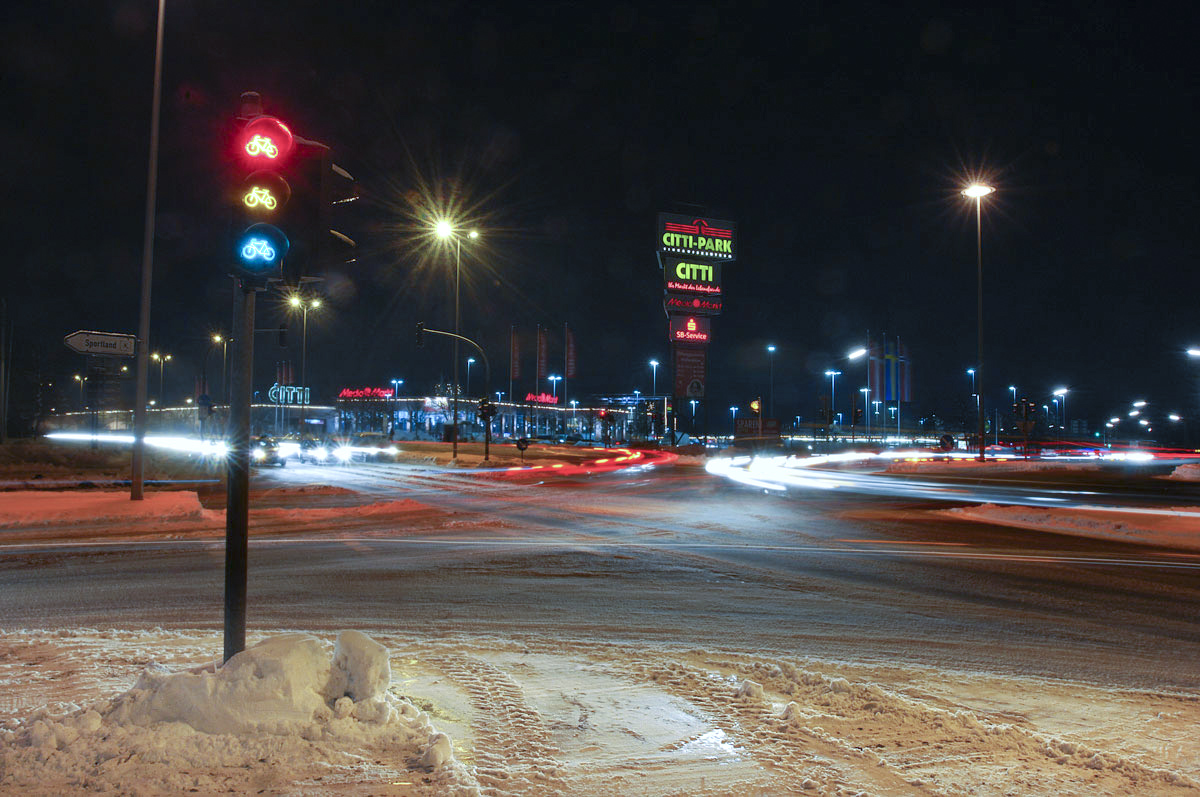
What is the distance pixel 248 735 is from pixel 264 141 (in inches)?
139

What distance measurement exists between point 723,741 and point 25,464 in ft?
124

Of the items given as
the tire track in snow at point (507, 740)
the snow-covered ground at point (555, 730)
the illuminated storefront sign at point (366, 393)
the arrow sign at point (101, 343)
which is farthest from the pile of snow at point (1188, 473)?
the illuminated storefront sign at point (366, 393)

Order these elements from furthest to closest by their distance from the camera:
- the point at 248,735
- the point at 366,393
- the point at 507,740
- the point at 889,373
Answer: the point at 366,393, the point at 889,373, the point at 507,740, the point at 248,735

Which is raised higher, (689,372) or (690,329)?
(690,329)

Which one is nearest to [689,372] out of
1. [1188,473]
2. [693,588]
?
[1188,473]

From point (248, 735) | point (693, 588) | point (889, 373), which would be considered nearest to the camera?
point (248, 735)

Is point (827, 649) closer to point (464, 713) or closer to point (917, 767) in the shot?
point (917, 767)

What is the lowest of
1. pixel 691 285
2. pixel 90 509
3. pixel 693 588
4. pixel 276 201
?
pixel 693 588

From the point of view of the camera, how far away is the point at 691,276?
186 feet

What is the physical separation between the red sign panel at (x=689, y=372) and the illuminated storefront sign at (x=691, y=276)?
444cm

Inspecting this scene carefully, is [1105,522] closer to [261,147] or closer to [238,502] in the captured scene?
[238,502]

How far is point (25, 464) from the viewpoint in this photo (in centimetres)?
3303

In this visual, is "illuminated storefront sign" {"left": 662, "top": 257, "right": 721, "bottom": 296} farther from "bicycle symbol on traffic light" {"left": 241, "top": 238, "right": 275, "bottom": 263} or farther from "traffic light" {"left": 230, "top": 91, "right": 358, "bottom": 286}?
"bicycle symbol on traffic light" {"left": 241, "top": 238, "right": 275, "bottom": 263}

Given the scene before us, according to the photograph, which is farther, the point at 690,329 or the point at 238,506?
the point at 690,329
